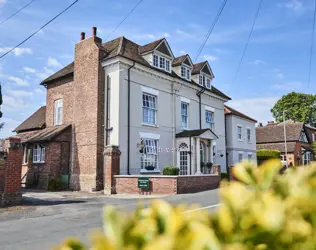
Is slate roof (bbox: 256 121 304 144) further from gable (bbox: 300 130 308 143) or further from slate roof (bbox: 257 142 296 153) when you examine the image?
gable (bbox: 300 130 308 143)

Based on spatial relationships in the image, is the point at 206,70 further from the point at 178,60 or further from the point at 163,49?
the point at 163,49

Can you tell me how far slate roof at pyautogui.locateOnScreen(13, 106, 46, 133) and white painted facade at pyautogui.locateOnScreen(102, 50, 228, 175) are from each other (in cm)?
851

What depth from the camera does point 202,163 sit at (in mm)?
22406

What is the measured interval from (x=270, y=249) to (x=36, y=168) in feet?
70.0

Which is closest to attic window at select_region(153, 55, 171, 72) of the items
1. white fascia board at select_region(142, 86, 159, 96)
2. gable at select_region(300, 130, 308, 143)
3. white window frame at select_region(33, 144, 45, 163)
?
white fascia board at select_region(142, 86, 159, 96)

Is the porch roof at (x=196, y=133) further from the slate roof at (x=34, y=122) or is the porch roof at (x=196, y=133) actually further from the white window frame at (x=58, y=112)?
the slate roof at (x=34, y=122)

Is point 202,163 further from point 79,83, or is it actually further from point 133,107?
point 79,83

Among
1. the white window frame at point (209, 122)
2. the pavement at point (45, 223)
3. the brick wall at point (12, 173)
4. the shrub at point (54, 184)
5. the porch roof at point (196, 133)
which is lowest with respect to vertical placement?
the pavement at point (45, 223)

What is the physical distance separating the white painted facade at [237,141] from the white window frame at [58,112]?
15206 millimetres

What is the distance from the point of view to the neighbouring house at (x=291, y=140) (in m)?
42.3

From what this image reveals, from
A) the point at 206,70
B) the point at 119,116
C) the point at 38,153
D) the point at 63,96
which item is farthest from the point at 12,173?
the point at 206,70

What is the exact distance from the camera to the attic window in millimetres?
20953

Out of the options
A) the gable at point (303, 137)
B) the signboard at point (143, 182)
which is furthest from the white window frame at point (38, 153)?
the gable at point (303, 137)

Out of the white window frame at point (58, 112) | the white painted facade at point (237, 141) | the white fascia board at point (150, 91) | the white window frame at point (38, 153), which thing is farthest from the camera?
the white painted facade at point (237, 141)
